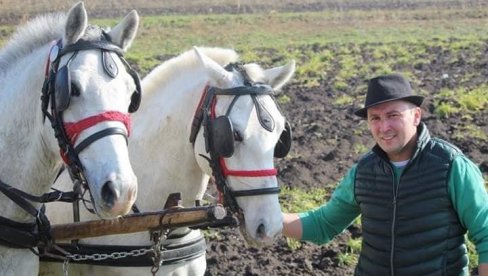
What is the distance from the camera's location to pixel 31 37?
3449 millimetres

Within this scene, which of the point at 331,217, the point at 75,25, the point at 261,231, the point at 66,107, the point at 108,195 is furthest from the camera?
the point at 331,217

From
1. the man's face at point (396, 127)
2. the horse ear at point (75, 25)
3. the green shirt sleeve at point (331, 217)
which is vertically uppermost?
the horse ear at point (75, 25)

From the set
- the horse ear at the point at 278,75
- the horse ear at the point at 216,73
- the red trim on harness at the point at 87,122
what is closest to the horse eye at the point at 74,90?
the red trim on harness at the point at 87,122

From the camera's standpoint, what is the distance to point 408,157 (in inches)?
141

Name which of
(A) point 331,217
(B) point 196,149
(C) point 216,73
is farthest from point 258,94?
(A) point 331,217

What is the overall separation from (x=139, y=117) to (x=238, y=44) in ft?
66.0

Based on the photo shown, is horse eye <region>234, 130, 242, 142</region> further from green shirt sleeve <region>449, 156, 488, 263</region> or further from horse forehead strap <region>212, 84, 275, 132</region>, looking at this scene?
green shirt sleeve <region>449, 156, 488, 263</region>

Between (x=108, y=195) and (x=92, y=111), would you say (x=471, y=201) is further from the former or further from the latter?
(x=92, y=111)

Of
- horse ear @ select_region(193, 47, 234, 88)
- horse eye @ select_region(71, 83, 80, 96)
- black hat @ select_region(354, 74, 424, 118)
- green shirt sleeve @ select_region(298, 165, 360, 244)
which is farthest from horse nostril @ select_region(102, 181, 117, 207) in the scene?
green shirt sleeve @ select_region(298, 165, 360, 244)

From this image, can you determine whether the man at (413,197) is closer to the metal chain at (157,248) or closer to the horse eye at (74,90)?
the metal chain at (157,248)

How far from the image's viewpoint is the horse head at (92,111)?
A: 292 centimetres

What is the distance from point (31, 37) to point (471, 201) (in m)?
2.23

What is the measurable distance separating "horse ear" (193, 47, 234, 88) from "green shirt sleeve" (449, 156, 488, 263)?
1.24m

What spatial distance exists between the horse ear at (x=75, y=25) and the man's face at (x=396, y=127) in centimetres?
146
